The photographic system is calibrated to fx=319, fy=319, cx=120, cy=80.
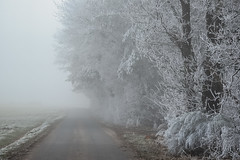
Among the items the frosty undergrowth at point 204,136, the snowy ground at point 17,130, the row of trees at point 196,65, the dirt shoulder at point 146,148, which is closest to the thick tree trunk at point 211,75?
the row of trees at point 196,65

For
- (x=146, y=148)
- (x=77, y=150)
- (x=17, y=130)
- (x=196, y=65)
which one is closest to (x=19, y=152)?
(x=77, y=150)

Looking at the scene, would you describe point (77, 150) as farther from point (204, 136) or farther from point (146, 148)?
point (204, 136)

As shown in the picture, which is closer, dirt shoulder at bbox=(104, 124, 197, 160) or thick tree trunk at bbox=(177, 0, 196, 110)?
dirt shoulder at bbox=(104, 124, 197, 160)

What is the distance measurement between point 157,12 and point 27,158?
299 inches

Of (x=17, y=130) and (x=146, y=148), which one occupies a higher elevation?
(x=17, y=130)

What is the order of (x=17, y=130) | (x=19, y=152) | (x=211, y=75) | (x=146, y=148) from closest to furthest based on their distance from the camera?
(x=211, y=75)
(x=19, y=152)
(x=146, y=148)
(x=17, y=130)

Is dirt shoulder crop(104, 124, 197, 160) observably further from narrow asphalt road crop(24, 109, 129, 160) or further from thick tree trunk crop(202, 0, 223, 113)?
thick tree trunk crop(202, 0, 223, 113)

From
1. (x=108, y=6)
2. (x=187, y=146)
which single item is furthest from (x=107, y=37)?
(x=187, y=146)

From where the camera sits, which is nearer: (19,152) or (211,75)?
(211,75)

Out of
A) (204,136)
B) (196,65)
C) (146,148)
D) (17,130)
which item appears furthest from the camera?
(17,130)

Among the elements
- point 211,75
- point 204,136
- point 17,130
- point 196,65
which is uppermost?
point 196,65

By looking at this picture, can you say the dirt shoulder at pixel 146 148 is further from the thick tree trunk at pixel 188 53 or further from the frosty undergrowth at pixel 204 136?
the thick tree trunk at pixel 188 53

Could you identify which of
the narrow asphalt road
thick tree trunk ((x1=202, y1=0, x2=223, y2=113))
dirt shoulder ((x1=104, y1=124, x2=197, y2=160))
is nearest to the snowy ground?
the narrow asphalt road

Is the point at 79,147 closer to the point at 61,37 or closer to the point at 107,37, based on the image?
the point at 107,37
